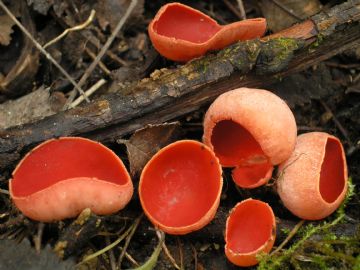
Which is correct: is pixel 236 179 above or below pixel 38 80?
below

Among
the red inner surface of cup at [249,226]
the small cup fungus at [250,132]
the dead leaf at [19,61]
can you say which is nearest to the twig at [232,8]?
the small cup fungus at [250,132]

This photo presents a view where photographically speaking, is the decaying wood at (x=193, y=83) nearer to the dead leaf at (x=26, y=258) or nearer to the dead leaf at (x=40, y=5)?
the dead leaf at (x=26, y=258)

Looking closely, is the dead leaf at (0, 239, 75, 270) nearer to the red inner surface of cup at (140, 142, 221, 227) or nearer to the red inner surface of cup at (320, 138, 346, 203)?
the red inner surface of cup at (140, 142, 221, 227)

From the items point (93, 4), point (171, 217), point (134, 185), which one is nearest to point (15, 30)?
point (93, 4)

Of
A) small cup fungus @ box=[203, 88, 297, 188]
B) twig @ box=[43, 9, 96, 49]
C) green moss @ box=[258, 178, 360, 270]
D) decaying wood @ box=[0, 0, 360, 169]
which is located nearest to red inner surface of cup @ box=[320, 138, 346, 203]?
green moss @ box=[258, 178, 360, 270]

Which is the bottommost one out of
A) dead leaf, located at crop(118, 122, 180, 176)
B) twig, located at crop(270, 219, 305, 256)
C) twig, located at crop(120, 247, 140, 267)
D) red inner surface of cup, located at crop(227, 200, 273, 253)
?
twig, located at crop(270, 219, 305, 256)

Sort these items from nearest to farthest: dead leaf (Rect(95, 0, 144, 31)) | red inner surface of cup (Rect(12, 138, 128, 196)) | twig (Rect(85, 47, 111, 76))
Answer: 1. red inner surface of cup (Rect(12, 138, 128, 196))
2. twig (Rect(85, 47, 111, 76))
3. dead leaf (Rect(95, 0, 144, 31))

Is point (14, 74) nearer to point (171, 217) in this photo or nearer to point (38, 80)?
point (38, 80)
